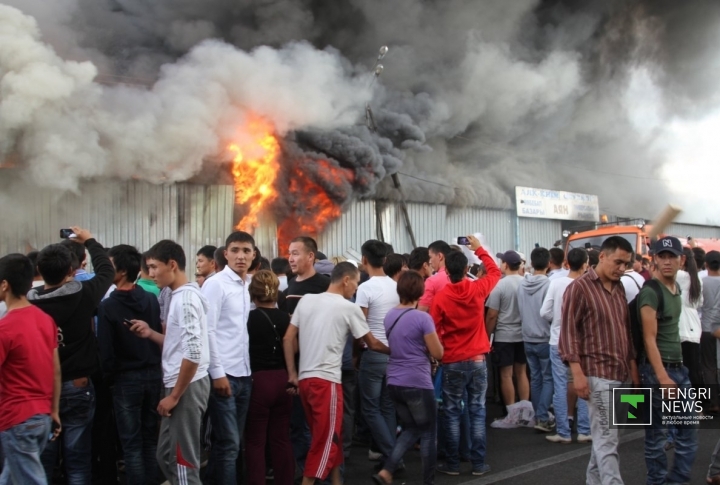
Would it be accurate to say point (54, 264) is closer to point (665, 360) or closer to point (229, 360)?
point (229, 360)

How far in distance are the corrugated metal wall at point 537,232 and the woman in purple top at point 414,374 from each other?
1593 centimetres

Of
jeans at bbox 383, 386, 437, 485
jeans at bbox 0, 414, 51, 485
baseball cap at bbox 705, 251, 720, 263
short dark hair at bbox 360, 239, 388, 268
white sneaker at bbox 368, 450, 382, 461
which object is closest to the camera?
jeans at bbox 0, 414, 51, 485

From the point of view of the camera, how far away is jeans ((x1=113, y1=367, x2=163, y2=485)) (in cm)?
429

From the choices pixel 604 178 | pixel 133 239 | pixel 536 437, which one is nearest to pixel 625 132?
pixel 604 178

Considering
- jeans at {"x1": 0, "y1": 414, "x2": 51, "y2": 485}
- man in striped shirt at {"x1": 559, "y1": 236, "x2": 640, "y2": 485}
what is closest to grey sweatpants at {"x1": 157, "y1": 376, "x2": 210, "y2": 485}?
jeans at {"x1": 0, "y1": 414, "x2": 51, "y2": 485}

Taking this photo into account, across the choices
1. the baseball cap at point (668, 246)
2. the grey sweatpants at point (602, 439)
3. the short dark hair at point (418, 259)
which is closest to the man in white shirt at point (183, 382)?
the grey sweatpants at point (602, 439)

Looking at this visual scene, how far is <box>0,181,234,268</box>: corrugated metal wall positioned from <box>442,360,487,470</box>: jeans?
30.6 ft

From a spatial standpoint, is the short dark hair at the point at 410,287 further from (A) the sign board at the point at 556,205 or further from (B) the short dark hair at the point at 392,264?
(A) the sign board at the point at 556,205

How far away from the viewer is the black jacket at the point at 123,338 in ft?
14.0

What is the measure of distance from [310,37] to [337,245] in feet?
18.8

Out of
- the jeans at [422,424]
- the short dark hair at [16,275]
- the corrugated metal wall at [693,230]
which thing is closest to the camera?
the short dark hair at [16,275]

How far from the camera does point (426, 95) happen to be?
18266mm

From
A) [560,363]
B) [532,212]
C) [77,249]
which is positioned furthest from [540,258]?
[532,212]

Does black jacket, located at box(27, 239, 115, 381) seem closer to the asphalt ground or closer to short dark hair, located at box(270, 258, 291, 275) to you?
the asphalt ground
